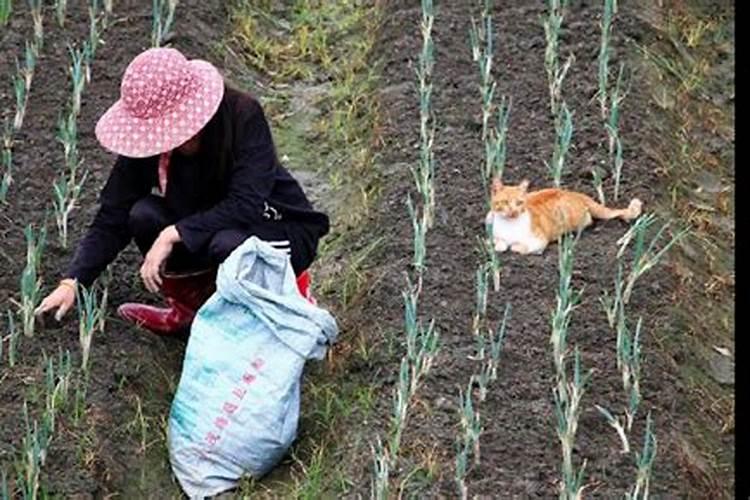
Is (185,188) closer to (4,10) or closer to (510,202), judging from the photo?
(510,202)

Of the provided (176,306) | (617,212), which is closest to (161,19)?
(176,306)

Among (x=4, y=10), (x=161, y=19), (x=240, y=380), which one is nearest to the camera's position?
(x=240, y=380)

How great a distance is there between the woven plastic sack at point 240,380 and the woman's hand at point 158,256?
0.57ft

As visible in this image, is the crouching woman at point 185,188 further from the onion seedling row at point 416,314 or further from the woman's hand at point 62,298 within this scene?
the onion seedling row at point 416,314

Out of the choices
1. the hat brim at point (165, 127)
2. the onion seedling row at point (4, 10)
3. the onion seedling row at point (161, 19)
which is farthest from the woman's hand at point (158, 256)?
the onion seedling row at point (4, 10)

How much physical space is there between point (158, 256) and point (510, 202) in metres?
1.11

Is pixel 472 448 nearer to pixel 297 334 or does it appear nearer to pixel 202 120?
pixel 297 334

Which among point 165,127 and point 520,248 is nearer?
point 165,127

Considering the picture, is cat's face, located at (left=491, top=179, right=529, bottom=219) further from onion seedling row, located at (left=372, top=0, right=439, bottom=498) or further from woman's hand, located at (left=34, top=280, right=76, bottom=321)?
woman's hand, located at (left=34, top=280, right=76, bottom=321)

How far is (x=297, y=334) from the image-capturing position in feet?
13.7

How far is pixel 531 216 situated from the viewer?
4.84 meters

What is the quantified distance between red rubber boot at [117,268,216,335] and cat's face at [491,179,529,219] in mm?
878

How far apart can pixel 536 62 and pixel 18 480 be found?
292 cm

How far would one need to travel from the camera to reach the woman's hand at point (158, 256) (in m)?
4.27
